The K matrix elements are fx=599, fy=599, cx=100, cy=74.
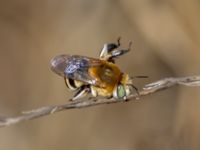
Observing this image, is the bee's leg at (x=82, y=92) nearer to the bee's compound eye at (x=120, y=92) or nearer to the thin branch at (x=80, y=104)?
the bee's compound eye at (x=120, y=92)

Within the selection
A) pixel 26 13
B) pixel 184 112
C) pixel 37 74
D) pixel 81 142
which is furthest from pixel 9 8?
pixel 184 112

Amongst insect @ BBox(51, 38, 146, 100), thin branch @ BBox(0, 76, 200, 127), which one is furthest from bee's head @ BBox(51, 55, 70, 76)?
thin branch @ BBox(0, 76, 200, 127)

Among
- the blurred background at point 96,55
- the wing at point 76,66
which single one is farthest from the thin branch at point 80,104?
the blurred background at point 96,55

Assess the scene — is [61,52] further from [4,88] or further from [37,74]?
[4,88]

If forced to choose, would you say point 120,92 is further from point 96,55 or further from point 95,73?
point 96,55

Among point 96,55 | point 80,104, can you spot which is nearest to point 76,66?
point 80,104

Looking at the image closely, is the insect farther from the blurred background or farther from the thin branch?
the blurred background
